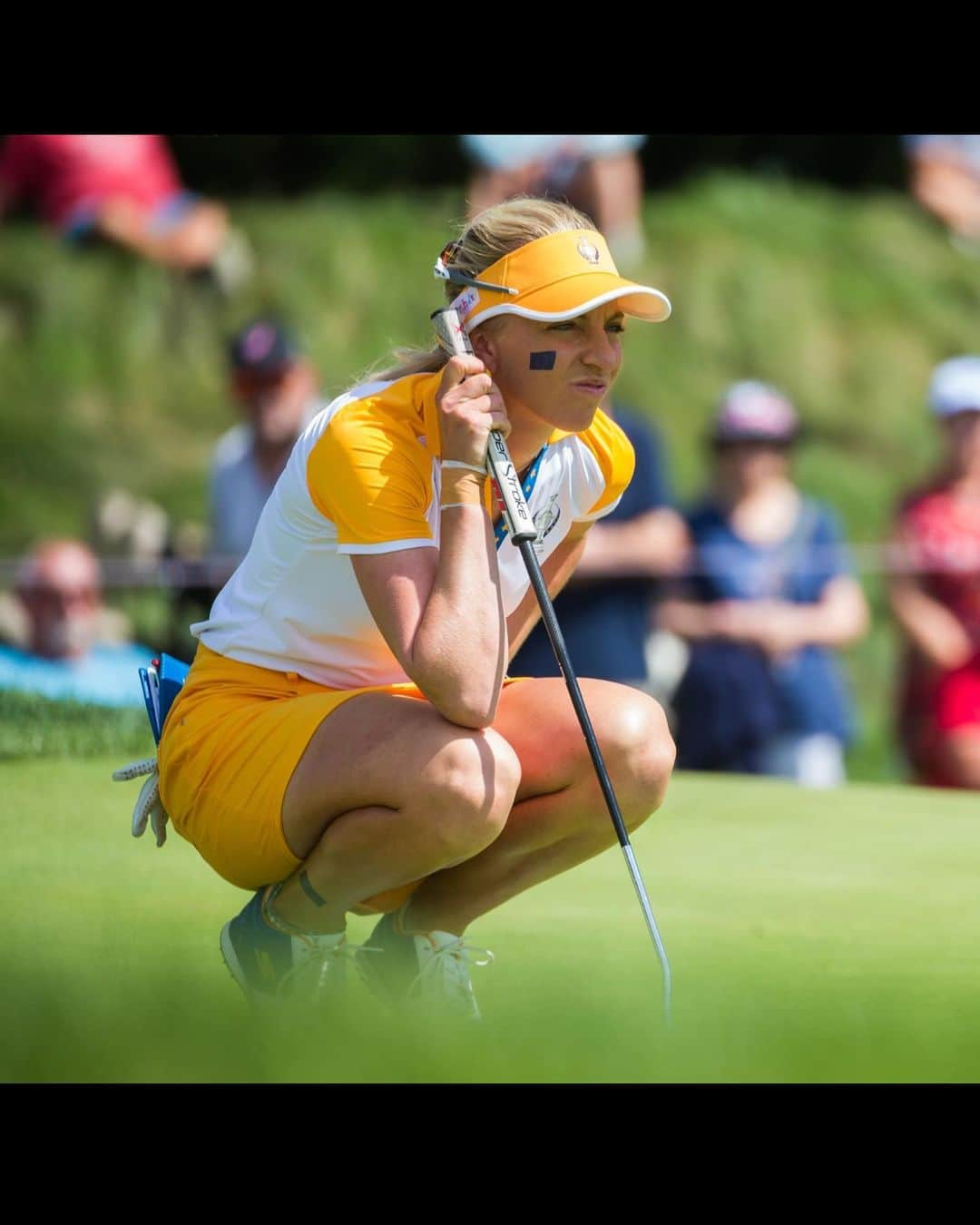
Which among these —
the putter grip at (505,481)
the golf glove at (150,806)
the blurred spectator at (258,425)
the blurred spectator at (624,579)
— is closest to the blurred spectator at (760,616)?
the blurred spectator at (624,579)

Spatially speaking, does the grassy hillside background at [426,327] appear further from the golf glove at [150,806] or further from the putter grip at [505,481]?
the putter grip at [505,481]

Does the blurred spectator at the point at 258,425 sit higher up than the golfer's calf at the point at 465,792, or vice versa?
the blurred spectator at the point at 258,425

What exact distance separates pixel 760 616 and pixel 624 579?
1.79 feet

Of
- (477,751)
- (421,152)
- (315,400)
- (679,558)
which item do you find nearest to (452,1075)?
(477,751)

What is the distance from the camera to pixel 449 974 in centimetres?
278

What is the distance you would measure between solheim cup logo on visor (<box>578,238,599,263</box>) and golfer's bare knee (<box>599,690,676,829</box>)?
661mm

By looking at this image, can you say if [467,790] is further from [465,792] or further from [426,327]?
[426,327]

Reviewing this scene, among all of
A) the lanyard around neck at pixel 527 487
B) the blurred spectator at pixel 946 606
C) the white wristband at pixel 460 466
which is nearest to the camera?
the white wristband at pixel 460 466

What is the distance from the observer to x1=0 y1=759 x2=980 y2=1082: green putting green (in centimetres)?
250

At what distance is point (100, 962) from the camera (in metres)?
2.82

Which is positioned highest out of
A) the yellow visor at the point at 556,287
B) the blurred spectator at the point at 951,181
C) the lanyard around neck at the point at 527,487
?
the blurred spectator at the point at 951,181

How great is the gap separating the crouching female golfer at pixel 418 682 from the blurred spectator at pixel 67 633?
3.74 metres

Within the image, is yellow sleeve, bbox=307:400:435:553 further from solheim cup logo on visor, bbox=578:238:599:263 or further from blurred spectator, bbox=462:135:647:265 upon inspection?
blurred spectator, bbox=462:135:647:265

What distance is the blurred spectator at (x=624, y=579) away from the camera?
5.88 m
